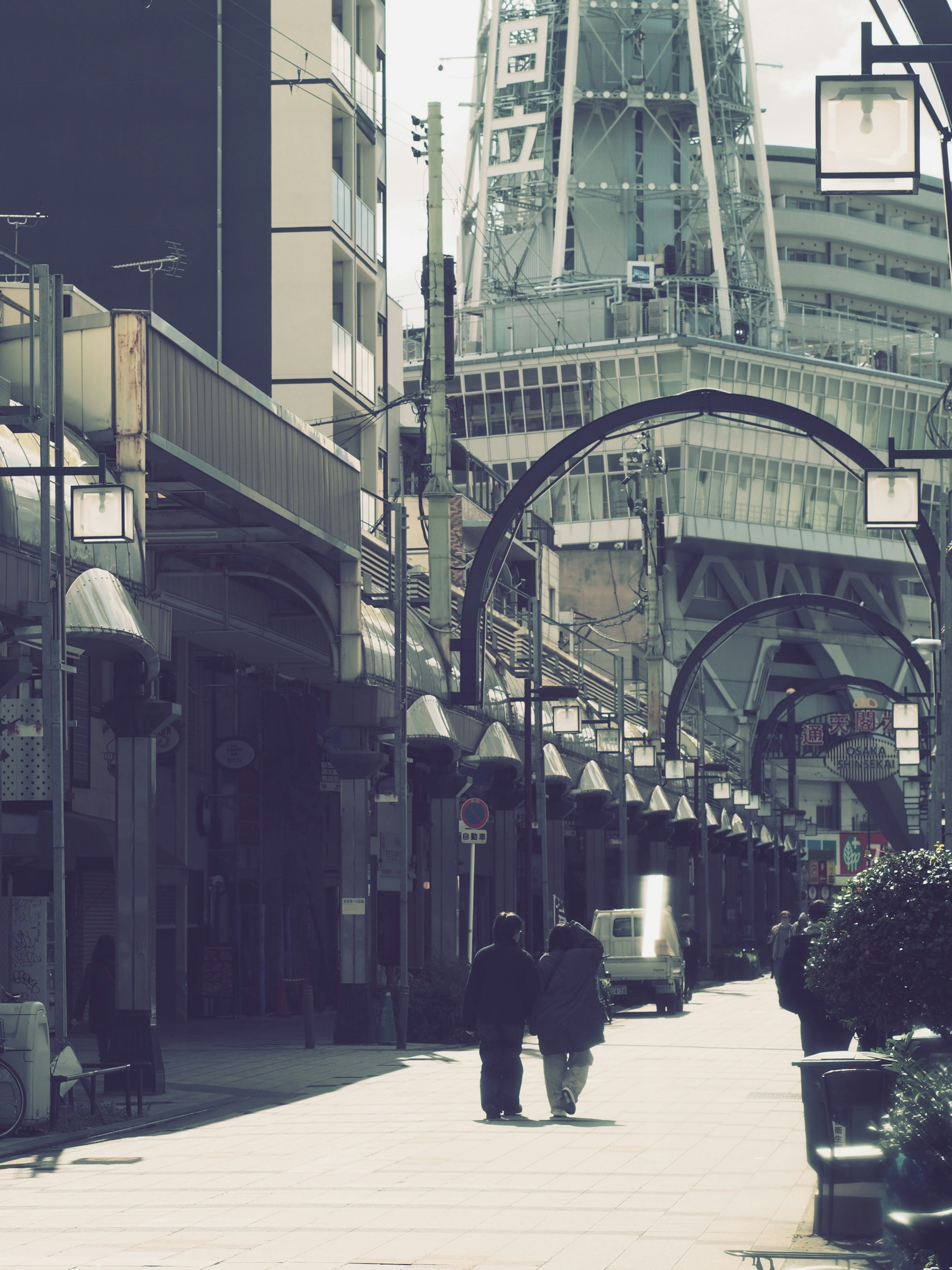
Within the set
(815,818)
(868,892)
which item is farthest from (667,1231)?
(815,818)

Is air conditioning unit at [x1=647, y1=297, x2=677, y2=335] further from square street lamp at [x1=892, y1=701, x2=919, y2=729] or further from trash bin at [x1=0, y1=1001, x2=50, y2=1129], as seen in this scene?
trash bin at [x1=0, y1=1001, x2=50, y2=1129]

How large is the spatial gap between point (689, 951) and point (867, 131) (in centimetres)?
4498

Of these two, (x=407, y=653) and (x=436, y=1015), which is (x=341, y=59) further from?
(x=436, y=1015)

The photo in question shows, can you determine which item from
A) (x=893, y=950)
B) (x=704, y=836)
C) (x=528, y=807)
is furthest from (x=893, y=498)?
(x=704, y=836)

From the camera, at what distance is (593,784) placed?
50719mm

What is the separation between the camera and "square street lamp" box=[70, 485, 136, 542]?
17.8 m

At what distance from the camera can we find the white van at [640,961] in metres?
40.8

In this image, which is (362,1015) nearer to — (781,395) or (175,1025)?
(175,1025)

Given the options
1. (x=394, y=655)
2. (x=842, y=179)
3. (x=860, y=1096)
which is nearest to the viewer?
(x=842, y=179)

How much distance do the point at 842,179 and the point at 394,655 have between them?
22.2m

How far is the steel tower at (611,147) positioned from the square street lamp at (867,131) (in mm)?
116976

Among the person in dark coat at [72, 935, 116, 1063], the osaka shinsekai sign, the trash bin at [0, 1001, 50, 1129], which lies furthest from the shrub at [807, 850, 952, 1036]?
the osaka shinsekai sign

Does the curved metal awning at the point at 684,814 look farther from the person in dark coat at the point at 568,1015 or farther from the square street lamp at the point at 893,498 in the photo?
the person in dark coat at the point at 568,1015

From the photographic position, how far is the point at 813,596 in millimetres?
69250
